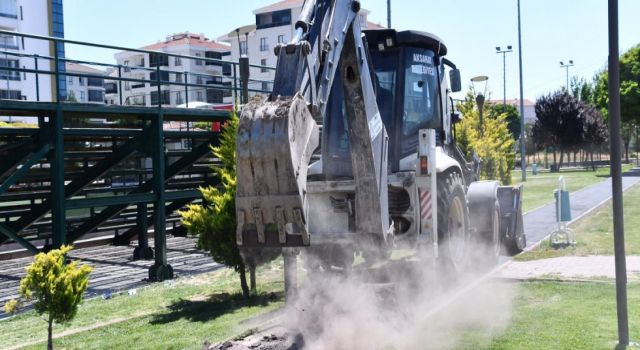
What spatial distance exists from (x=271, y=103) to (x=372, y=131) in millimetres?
1612

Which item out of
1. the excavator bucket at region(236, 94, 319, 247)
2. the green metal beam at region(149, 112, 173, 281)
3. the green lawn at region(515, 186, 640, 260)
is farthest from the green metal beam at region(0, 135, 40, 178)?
the green lawn at region(515, 186, 640, 260)

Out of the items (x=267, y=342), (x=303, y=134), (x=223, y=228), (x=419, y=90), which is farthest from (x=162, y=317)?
(x=303, y=134)

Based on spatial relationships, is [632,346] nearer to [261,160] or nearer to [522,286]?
[522,286]

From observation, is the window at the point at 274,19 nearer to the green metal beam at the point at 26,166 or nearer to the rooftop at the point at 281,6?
the rooftop at the point at 281,6

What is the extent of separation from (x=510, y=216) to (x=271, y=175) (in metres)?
9.04

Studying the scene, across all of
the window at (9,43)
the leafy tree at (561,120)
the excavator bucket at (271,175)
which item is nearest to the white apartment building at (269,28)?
the window at (9,43)

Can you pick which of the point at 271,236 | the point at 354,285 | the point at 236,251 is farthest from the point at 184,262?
the point at 271,236

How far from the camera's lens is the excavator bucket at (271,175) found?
4859mm

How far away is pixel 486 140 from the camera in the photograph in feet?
79.2

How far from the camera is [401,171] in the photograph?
909 cm

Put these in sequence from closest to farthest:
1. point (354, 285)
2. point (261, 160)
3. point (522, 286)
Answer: point (261, 160), point (354, 285), point (522, 286)

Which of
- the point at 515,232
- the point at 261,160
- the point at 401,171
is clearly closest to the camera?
the point at 261,160

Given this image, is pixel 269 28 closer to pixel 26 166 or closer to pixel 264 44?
pixel 264 44

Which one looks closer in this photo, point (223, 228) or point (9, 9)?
point (223, 228)
